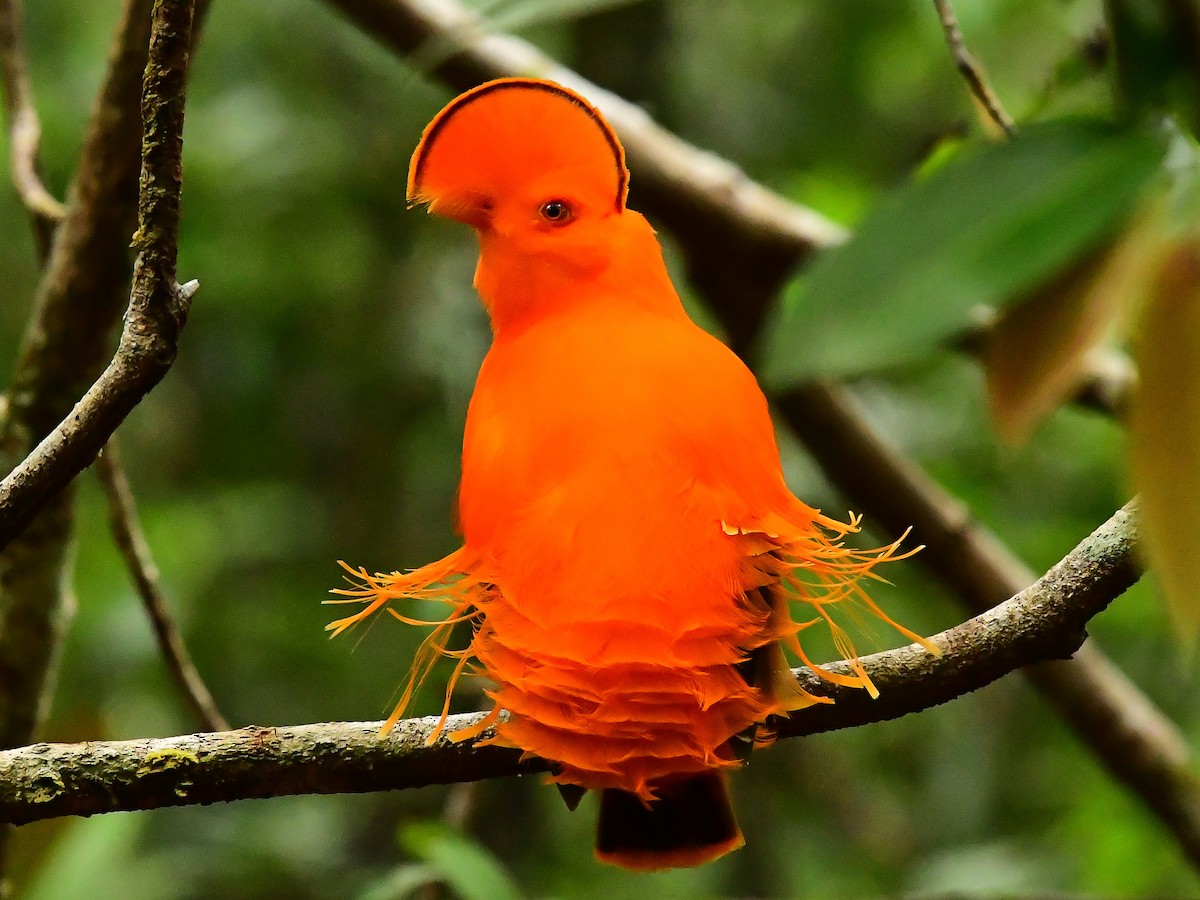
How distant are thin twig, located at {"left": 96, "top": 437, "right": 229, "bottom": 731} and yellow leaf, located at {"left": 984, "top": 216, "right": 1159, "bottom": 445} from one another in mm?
1151

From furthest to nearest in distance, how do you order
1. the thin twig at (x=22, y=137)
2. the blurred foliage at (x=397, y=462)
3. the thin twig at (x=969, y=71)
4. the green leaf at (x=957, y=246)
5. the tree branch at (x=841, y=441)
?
the blurred foliage at (x=397, y=462), the tree branch at (x=841, y=441), the thin twig at (x=22, y=137), the thin twig at (x=969, y=71), the green leaf at (x=957, y=246)

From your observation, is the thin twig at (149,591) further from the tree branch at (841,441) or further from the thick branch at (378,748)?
the tree branch at (841,441)

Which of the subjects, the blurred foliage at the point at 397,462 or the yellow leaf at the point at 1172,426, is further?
the blurred foliage at the point at 397,462

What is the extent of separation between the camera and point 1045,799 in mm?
2875

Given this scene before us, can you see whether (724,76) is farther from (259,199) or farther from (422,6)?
(422,6)

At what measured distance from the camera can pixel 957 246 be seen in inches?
13.4

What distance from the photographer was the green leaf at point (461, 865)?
146 cm

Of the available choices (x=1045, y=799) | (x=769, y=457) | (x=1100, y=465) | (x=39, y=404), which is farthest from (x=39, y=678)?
(x=1045, y=799)

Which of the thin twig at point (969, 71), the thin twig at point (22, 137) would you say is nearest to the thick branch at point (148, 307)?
the thin twig at point (969, 71)

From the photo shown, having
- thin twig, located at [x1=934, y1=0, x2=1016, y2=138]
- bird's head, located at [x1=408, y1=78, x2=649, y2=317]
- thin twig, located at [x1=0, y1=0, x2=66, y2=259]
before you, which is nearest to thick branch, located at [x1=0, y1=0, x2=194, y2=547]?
bird's head, located at [x1=408, y1=78, x2=649, y2=317]

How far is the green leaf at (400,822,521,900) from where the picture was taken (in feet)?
4.80

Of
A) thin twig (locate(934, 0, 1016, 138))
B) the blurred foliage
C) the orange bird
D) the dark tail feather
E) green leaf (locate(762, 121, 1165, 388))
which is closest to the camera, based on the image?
green leaf (locate(762, 121, 1165, 388))

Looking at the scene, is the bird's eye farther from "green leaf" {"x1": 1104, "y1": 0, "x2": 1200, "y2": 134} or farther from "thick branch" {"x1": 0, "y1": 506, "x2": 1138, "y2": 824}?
"green leaf" {"x1": 1104, "y1": 0, "x2": 1200, "y2": 134}

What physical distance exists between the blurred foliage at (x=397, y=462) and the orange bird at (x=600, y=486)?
4.24ft
